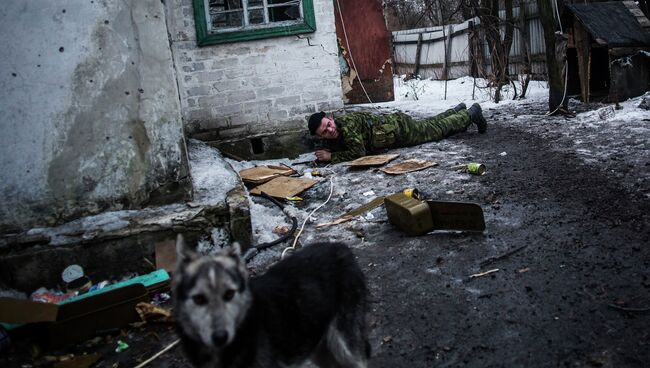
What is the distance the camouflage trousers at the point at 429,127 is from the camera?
7531 millimetres

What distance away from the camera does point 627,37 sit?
28.0ft

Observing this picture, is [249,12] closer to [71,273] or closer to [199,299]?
[71,273]

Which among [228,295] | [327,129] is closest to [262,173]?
[327,129]

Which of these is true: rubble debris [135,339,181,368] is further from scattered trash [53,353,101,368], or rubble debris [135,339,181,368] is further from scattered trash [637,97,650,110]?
scattered trash [637,97,650,110]

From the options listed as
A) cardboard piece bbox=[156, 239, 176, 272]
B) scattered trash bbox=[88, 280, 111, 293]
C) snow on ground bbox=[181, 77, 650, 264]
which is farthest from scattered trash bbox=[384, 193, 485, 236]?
scattered trash bbox=[88, 280, 111, 293]

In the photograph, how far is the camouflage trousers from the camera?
7.53 metres

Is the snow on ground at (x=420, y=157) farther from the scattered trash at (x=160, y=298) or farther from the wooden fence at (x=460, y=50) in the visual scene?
the wooden fence at (x=460, y=50)

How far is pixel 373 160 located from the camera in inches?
265

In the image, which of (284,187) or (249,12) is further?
(249,12)

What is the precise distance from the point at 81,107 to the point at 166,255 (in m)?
1.37

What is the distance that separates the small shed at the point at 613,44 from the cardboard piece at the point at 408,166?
4075 millimetres

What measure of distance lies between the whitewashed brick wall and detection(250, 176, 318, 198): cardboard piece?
5.50 feet

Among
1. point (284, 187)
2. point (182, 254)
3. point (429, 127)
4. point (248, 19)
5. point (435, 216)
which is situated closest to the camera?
point (182, 254)

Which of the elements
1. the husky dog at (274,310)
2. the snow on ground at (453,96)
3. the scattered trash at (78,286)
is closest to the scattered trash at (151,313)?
the scattered trash at (78,286)
